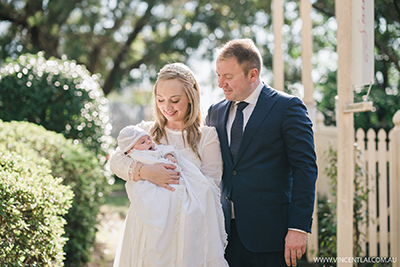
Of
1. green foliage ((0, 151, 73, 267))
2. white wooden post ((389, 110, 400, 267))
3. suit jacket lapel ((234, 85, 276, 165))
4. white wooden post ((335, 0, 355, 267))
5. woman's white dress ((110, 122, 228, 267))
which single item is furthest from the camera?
white wooden post ((389, 110, 400, 267))

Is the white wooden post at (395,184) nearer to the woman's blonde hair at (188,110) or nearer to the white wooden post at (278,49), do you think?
the white wooden post at (278,49)

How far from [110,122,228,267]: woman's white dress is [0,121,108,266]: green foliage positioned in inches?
83.1

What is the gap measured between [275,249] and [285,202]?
0.31 meters

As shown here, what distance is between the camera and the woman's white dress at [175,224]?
2.38 m

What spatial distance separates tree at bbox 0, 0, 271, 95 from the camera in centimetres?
1162

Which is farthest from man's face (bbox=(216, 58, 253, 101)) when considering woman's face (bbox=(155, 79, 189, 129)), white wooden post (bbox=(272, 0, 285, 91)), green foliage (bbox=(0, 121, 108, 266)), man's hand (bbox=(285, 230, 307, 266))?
white wooden post (bbox=(272, 0, 285, 91))

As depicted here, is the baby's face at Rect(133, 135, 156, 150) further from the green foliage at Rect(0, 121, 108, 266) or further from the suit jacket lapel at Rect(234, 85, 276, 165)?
the green foliage at Rect(0, 121, 108, 266)

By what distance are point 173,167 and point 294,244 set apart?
34.4 inches

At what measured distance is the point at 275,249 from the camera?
8.59 feet

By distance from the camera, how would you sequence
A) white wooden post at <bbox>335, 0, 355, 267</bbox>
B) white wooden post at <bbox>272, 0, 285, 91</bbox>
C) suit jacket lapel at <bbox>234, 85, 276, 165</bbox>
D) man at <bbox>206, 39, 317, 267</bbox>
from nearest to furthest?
man at <bbox>206, 39, 317, 267</bbox> → suit jacket lapel at <bbox>234, 85, 276, 165</bbox> → white wooden post at <bbox>335, 0, 355, 267</bbox> → white wooden post at <bbox>272, 0, 285, 91</bbox>

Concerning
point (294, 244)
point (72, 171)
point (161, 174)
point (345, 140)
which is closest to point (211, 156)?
point (161, 174)

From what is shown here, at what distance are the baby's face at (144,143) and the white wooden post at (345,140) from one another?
1600 mm

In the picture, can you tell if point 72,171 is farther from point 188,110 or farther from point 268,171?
point 268,171

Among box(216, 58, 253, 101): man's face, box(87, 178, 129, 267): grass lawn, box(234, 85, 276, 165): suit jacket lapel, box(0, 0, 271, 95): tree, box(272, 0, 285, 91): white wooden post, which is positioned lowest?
box(87, 178, 129, 267): grass lawn
